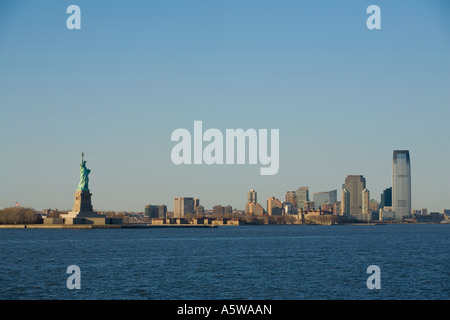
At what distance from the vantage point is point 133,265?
66062 mm

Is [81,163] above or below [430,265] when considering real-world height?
above

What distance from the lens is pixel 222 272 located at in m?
58.5

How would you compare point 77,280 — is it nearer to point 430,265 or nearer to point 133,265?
point 133,265
